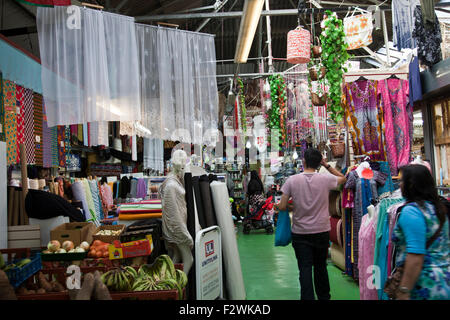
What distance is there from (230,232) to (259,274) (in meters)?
1.78

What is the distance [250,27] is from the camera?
4.48 m

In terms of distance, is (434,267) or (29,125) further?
(29,125)

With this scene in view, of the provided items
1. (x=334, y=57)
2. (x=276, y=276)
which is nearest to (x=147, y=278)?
(x=276, y=276)

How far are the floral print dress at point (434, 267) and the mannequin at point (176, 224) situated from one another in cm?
205

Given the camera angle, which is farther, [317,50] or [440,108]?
[317,50]

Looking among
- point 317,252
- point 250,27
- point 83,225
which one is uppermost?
point 250,27

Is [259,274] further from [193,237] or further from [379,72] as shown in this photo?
[379,72]

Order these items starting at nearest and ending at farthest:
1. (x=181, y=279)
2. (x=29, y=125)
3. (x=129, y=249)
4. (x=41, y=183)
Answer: (x=181, y=279) → (x=129, y=249) → (x=29, y=125) → (x=41, y=183)

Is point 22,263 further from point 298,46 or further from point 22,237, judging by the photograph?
point 298,46

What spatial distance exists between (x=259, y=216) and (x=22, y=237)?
307 inches

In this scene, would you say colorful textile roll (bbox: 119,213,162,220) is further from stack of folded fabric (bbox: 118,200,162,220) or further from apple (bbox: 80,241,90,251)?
apple (bbox: 80,241,90,251)

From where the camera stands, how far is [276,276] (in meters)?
5.77

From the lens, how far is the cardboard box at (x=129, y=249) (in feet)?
10.2
